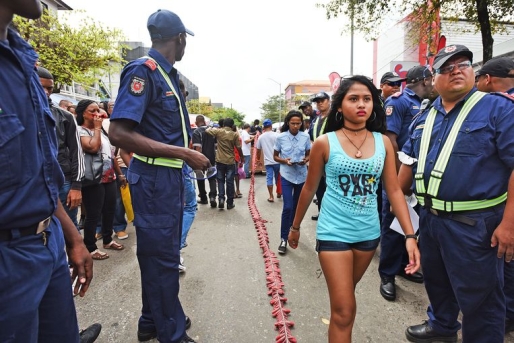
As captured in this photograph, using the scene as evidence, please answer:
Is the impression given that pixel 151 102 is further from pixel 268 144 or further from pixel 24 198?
pixel 268 144

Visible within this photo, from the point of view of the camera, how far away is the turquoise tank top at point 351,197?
6.49 feet

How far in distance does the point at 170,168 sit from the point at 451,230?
1.83 metres

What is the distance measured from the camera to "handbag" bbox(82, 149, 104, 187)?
356 centimetres

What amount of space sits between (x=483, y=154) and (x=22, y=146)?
2300mm

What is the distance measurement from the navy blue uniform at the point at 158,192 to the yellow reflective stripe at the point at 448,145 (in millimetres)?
1669

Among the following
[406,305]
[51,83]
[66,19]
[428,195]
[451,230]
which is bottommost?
[406,305]

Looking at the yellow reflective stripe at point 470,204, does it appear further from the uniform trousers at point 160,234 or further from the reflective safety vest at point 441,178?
the uniform trousers at point 160,234

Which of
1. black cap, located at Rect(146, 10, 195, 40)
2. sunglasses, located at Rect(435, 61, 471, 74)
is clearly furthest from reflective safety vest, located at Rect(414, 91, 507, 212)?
black cap, located at Rect(146, 10, 195, 40)

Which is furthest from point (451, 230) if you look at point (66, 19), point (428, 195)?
point (66, 19)

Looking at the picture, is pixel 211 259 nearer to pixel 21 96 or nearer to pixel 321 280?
pixel 321 280

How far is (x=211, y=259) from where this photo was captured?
→ 393 cm

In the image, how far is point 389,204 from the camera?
10.4ft

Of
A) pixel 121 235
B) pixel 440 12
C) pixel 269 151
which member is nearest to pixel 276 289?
pixel 121 235

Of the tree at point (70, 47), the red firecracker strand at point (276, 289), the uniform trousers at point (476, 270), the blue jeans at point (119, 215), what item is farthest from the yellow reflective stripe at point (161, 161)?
the tree at point (70, 47)
